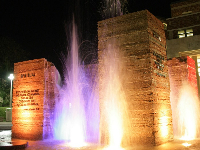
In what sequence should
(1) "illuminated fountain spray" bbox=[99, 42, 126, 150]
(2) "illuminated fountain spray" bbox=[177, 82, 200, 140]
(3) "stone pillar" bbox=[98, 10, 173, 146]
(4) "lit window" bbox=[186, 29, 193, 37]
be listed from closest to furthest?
1. (3) "stone pillar" bbox=[98, 10, 173, 146]
2. (1) "illuminated fountain spray" bbox=[99, 42, 126, 150]
3. (2) "illuminated fountain spray" bbox=[177, 82, 200, 140]
4. (4) "lit window" bbox=[186, 29, 193, 37]

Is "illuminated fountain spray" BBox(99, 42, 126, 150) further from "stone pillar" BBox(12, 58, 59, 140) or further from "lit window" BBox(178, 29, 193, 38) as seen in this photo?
"lit window" BBox(178, 29, 193, 38)

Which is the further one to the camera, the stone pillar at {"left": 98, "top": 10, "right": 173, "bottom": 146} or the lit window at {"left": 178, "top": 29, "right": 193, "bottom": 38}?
the lit window at {"left": 178, "top": 29, "right": 193, "bottom": 38}

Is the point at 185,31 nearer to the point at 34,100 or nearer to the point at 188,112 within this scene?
the point at 188,112

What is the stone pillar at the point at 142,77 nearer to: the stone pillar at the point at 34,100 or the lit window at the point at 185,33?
the stone pillar at the point at 34,100

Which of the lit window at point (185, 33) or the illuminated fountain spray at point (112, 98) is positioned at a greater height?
the lit window at point (185, 33)

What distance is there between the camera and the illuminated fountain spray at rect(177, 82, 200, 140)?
9.21 metres

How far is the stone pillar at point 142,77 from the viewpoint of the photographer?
6.45 metres

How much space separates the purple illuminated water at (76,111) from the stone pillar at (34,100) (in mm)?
726

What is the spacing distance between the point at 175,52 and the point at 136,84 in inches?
659

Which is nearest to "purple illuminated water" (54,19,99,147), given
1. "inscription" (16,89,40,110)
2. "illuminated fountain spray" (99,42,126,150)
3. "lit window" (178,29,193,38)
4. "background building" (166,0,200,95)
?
"inscription" (16,89,40,110)

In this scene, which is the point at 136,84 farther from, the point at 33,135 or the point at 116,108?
the point at 33,135

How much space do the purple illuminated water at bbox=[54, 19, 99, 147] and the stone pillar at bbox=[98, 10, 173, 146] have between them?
93.3 inches

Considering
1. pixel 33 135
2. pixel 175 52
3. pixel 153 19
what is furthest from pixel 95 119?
pixel 175 52

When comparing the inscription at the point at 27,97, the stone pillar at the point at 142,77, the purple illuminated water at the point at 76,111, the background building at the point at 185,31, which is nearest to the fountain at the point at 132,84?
the stone pillar at the point at 142,77
